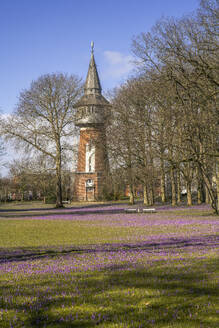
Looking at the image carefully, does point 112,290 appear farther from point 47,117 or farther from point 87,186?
point 87,186

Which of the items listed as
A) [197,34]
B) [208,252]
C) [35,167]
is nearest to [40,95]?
[35,167]

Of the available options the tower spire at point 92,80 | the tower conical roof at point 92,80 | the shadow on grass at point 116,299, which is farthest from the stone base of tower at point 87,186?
the shadow on grass at point 116,299

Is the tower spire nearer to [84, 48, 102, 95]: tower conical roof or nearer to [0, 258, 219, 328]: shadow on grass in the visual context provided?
[84, 48, 102, 95]: tower conical roof

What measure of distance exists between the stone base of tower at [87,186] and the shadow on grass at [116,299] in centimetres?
6361

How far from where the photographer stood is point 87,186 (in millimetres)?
72312

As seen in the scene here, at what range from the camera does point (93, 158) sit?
7238 cm

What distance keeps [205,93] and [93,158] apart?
171ft

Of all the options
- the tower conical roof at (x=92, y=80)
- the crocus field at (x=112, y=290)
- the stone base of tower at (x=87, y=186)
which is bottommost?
the crocus field at (x=112, y=290)

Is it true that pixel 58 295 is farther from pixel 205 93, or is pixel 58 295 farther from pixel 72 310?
pixel 205 93

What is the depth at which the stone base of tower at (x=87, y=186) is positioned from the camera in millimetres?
71375

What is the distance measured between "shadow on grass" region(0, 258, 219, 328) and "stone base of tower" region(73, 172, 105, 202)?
63.6 m

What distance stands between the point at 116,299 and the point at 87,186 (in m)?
66.8

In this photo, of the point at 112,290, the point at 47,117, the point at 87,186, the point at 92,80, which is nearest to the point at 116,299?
the point at 112,290

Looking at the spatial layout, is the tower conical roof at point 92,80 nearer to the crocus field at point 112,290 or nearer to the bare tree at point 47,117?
the bare tree at point 47,117
